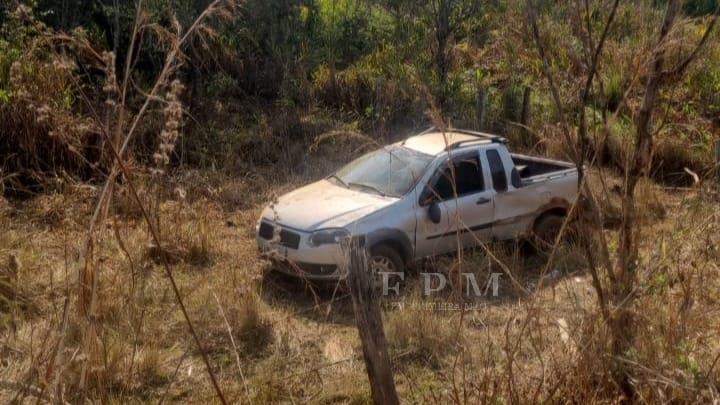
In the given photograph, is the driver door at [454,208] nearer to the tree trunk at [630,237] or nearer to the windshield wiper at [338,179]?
the windshield wiper at [338,179]

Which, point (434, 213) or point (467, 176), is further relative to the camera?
point (467, 176)

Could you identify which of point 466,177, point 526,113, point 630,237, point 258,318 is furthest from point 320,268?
point 526,113

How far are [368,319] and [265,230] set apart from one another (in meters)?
4.79

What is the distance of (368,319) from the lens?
14.8ft

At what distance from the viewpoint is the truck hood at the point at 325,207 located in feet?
28.8

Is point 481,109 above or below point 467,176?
below

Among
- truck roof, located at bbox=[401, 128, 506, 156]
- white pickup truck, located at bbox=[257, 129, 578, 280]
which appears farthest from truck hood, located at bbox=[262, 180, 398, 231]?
truck roof, located at bbox=[401, 128, 506, 156]

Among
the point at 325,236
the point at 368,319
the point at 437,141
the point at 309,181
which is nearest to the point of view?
the point at 368,319

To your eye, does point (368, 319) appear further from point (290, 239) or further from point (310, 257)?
point (290, 239)

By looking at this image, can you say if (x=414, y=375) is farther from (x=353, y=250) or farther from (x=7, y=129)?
(x=7, y=129)

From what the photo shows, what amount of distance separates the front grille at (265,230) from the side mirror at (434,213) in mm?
1591

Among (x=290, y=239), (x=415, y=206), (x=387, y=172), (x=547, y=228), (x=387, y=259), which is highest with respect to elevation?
(x=387, y=172)

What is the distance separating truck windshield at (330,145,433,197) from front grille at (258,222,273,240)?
98 centimetres

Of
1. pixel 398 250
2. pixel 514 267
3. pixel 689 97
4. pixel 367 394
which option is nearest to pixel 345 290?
pixel 398 250
